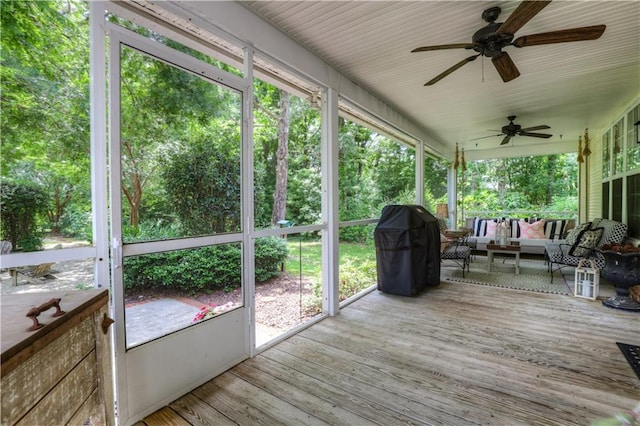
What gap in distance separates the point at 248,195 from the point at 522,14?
2254mm

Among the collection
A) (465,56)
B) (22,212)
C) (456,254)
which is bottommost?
(456,254)

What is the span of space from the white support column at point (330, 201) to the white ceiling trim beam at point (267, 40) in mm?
246

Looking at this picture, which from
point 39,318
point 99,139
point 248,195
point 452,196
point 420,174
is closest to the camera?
point 39,318

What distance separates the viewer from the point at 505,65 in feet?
8.55

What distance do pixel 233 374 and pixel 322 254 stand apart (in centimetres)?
159

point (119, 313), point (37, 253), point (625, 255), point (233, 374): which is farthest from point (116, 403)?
point (625, 255)

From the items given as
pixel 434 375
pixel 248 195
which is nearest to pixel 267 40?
pixel 248 195

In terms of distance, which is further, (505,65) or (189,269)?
(505,65)

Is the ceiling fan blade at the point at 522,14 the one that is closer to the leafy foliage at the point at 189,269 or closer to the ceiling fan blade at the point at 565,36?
the ceiling fan blade at the point at 565,36

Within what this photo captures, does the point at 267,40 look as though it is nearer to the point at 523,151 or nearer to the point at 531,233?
the point at 531,233

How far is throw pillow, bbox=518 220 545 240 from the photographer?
636 centimetres

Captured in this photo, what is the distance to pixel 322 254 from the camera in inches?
135

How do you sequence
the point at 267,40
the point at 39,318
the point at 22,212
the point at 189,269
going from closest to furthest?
1. the point at 39,318
2. the point at 22,212
3. the point at 189,269
4. the point at 267,40

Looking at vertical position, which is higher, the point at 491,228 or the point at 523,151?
the point at 523,151
